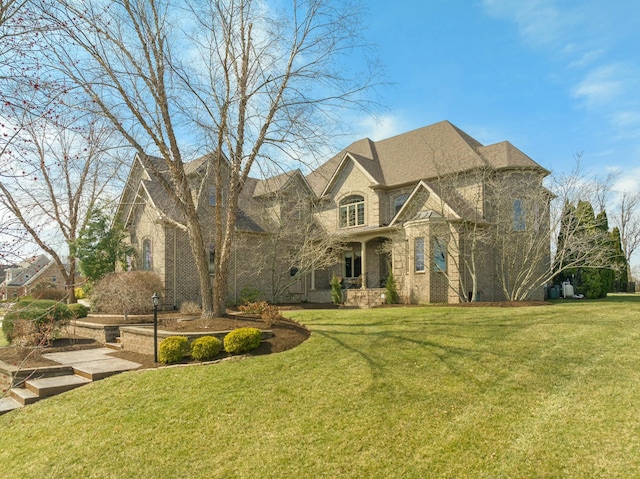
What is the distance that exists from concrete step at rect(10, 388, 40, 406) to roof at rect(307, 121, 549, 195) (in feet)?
46.0

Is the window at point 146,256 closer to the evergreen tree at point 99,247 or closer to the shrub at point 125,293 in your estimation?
the evergreen tree at point 99,247

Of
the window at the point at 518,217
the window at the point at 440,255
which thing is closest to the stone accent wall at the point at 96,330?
the window at the point at 440,255

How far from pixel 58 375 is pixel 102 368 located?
0.90 meters

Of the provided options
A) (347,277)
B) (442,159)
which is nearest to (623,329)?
(442,159)

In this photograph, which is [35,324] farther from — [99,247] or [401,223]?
[401,223]

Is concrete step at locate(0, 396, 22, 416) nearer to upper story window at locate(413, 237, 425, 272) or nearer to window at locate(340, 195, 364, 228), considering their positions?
upper story window at locate(413, 237, 425, 272)

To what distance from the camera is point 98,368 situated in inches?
372

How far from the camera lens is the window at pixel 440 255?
1939 cm

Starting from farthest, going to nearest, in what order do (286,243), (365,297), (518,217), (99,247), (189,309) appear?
(286,243) < (365,297) < (99,247) < (518,217) < (189,309)

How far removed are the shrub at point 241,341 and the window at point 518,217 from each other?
14.7 metres

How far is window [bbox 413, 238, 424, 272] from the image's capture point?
1992cm

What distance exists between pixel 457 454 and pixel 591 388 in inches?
118

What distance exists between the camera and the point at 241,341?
9.37m

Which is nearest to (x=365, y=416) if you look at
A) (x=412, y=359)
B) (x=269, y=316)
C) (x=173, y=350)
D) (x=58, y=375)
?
(x=412, y=359)
